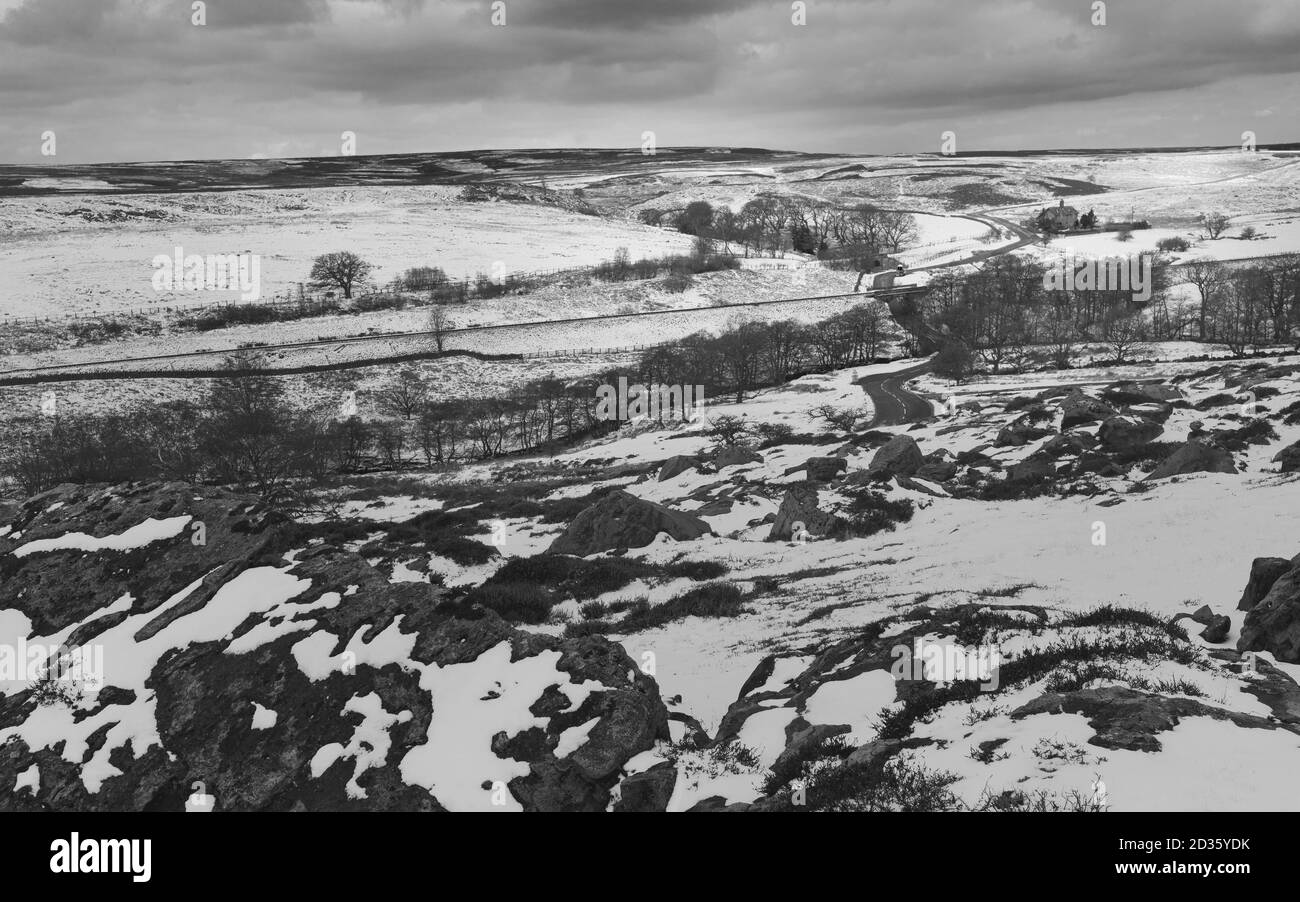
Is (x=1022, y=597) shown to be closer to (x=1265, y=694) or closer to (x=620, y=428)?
(x=1265, y=694)

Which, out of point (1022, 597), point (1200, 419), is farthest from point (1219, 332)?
point (1022, 597)

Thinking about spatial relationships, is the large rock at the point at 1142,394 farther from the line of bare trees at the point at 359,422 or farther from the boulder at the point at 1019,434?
the line of bare trees at the point at 359,422

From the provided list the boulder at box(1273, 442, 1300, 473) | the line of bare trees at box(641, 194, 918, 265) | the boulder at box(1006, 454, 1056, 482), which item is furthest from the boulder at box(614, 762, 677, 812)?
the line of bare trees at box(641, 194, 918, 265)

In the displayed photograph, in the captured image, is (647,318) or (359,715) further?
(647,318)

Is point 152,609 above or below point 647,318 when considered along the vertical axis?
below

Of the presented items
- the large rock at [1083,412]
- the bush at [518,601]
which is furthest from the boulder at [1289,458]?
the bush at [518,601]

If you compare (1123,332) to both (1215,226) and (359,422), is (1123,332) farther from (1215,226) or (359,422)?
(1215,226)

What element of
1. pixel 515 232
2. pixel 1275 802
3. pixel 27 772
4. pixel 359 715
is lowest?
pixel 27 772
